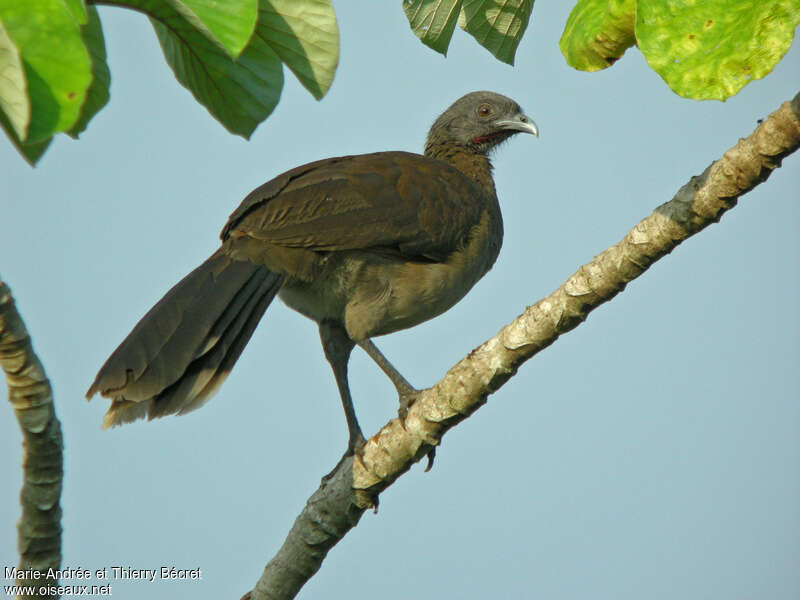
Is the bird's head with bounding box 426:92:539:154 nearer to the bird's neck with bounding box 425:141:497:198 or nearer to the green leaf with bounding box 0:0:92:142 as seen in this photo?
the bird's neck with bounding box 425:141:497:198

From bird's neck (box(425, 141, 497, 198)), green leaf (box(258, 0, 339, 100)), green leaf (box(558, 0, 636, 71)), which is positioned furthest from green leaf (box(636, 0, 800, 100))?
bird's neck (box(425, 141, 497, 198))

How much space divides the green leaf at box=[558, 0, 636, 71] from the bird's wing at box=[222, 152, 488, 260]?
203cm

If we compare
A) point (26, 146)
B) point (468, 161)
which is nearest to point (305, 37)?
point (26, 146)

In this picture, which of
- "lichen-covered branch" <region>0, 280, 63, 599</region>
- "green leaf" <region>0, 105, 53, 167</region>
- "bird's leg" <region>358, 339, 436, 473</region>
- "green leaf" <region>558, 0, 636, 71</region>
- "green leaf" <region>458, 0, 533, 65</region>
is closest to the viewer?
"green leaf" <region>0, 105, 53, 167</region>

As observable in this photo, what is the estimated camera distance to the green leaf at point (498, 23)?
2.75 metres

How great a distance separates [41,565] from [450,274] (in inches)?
107

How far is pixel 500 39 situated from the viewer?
2.79m

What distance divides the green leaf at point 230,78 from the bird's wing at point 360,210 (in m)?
1.60

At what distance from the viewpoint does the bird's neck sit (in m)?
5.60

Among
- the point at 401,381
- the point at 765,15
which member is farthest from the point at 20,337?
the point at 401,381

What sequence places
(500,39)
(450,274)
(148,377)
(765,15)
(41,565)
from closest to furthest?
(765,15) → (41,565) → (500,39) → (148,377) → (450,274)

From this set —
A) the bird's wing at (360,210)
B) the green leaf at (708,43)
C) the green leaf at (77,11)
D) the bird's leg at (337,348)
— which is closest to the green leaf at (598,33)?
the green leaf at (708,43)

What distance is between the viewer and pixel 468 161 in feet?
18.8

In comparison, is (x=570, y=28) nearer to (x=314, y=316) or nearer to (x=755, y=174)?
(x=755, y=174)
